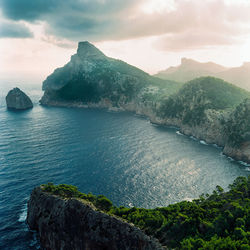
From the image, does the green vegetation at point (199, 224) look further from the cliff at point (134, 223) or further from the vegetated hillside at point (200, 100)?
the vegetated hillside at point (200, 100)

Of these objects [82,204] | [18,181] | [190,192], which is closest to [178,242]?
[82,204]

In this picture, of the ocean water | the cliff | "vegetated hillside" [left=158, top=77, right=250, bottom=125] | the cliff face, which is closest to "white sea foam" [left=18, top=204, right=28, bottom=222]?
the ocean water

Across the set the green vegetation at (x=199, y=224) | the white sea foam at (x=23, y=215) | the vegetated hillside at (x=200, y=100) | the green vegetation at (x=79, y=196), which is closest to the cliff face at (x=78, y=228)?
the green vegetation at (x=79, y=196)

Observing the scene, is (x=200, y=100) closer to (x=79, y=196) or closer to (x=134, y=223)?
(x=79, y=196)

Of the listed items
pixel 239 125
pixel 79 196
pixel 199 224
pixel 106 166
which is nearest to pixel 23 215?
pixel 79 196

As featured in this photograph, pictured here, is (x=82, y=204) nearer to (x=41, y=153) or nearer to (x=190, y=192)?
(x=190, y=192)

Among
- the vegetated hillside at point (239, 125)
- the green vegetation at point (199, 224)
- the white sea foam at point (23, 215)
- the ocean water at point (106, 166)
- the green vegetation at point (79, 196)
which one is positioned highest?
the vegetated hillside at point (239, 125)
